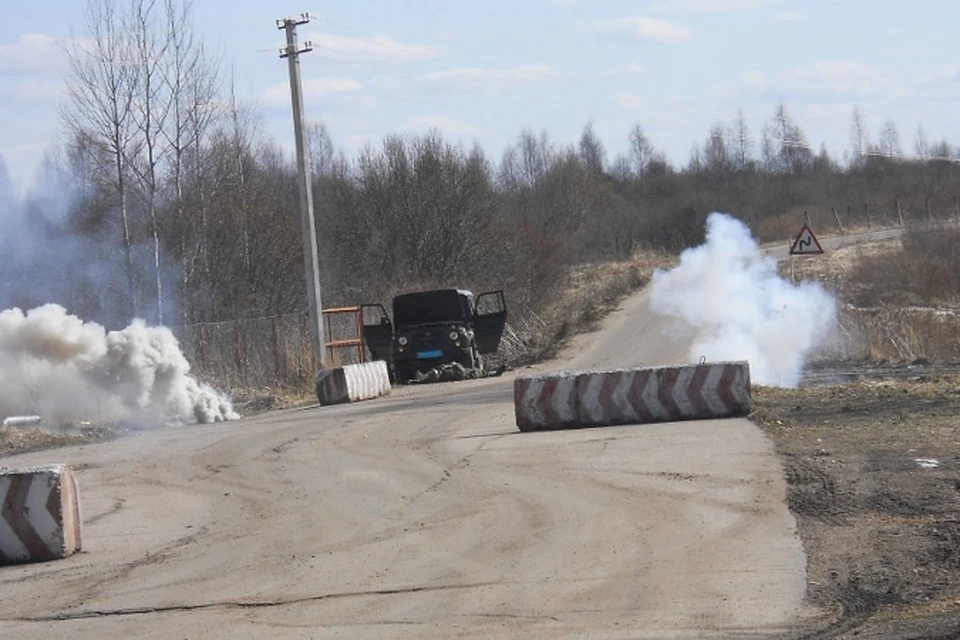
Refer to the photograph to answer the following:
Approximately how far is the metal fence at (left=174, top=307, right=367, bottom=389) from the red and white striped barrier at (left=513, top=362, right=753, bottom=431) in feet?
51.7

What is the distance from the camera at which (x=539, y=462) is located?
16.2m

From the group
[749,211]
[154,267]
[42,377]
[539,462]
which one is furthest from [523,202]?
[539,462]

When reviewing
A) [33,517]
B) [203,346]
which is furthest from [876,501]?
[203,346]

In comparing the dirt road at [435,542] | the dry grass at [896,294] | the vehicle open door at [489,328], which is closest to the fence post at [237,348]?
the vehicle open door at [489,328]

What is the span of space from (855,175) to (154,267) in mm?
59911

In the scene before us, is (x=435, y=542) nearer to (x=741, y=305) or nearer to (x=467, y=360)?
(x=741, y=305)

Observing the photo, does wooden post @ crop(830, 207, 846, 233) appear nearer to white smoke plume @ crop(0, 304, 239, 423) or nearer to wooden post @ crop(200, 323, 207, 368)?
wooden post @ crop(200, 323, 207, 368)

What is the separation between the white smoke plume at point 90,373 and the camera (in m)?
27.2

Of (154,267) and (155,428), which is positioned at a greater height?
(154,267)

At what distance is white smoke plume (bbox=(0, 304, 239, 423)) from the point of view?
89.2ft

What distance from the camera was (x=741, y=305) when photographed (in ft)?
102

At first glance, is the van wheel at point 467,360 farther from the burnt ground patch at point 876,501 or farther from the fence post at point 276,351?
the burnt ground patch at point 876,501

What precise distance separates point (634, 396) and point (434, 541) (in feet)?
27.6

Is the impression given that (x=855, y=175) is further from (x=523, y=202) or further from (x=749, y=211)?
(x=523, y=202)
